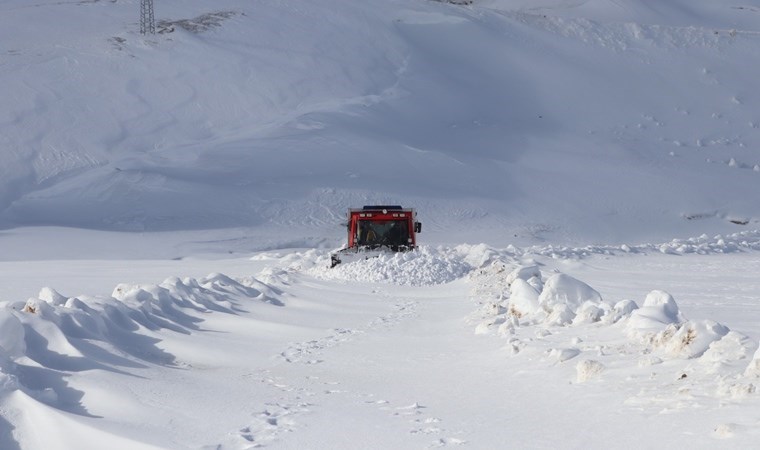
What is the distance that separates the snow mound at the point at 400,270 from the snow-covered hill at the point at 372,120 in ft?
37.7

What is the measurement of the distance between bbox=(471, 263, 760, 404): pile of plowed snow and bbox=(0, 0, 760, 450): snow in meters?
0.03

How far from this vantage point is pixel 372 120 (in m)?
37.2

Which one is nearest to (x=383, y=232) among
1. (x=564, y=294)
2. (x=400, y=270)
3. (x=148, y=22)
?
(x=400, y=270)

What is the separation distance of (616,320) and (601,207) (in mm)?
25402

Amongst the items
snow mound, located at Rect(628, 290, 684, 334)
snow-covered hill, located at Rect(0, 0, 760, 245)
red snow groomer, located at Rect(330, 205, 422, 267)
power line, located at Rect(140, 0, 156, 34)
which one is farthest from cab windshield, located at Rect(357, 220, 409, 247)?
power line, located at Rect(140, 0, 156, 34)

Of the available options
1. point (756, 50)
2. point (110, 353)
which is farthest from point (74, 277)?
point (756, 50)

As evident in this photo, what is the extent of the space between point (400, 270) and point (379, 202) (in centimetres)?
1477

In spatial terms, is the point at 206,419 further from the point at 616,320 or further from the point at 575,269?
the point at 575,269

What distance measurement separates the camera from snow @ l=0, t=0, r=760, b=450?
18.9ft

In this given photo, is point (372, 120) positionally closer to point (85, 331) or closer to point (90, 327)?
point (90, 327)

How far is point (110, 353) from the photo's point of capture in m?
7.16

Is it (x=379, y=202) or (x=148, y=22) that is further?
(x=148, y=22)

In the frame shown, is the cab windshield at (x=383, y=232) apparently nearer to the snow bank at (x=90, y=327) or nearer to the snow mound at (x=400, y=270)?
the snow mound at (x=400, y=270)

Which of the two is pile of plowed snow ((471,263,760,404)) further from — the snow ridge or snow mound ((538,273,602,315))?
the snow ridge
